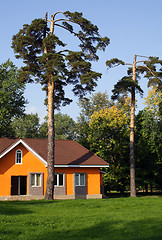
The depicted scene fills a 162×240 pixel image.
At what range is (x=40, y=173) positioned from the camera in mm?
32531

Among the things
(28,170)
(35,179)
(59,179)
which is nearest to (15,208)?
(35,179)

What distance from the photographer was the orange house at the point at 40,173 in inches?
1256

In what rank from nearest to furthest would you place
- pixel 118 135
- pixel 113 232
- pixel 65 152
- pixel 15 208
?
pixel 113 232 < pixel 15 208 < pixel 65 152 < pixel 118 135

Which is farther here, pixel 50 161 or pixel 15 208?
pixel 50 161

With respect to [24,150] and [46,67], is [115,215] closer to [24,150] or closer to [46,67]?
[46,67]

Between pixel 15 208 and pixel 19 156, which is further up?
pixel 19 156

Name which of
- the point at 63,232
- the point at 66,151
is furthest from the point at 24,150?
the point at 63,232

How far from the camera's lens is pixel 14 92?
4541cm

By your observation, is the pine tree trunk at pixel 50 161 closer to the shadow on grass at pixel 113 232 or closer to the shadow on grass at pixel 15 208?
the shadow on grass at pixel 15 208

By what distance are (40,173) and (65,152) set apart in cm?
415

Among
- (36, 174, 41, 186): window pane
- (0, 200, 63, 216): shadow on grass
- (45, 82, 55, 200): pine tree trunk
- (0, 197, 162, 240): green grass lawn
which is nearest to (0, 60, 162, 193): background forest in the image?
(36, 174, 41, 186): window pane

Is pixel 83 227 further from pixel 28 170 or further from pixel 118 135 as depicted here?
pixel 118 135

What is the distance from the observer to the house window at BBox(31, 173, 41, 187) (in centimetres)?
3228

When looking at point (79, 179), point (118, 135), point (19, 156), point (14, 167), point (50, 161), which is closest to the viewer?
point (50, 161)
